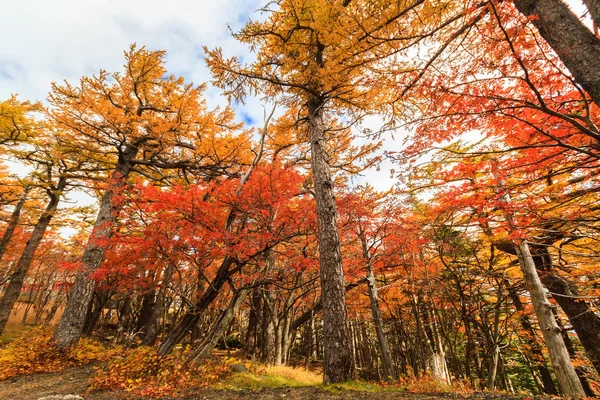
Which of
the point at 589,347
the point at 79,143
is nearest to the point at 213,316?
the point at 79,143

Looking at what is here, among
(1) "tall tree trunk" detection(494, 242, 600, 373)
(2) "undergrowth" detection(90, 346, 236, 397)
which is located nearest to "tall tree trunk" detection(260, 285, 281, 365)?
(2) "undergrowth" detection(90, 346, 236, 397)

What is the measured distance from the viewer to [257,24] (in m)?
5.41

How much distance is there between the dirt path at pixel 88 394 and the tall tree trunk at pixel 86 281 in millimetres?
1518

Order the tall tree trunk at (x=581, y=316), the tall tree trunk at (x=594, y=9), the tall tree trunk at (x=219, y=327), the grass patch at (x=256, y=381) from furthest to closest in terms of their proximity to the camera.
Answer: the tall tree trunk at (x=581, y=316), the tall tree trunk at (x=219, y=327), the grass patch at (x=256, y=381), the tall tree trunk at (x=594, y=9)

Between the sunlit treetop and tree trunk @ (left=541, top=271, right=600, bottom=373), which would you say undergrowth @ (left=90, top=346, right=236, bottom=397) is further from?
tree trunk @ (left=541, top=271, right=600, bottom=373)

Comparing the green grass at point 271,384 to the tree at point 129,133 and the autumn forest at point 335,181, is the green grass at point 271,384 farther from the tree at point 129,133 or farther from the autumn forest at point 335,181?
the tree at point 129,133

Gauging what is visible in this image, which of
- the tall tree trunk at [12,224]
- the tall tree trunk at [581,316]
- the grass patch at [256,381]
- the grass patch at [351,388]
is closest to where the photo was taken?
the grass patch at [351,388]

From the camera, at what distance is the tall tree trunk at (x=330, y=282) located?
4.21 meters

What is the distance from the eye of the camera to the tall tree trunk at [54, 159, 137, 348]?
23.8 ft

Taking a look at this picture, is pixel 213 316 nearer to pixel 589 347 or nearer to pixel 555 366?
pixel 555 366

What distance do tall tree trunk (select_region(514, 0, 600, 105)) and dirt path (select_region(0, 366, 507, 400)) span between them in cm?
402

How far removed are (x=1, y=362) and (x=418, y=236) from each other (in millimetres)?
12782

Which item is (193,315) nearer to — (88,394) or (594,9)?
(88,394)

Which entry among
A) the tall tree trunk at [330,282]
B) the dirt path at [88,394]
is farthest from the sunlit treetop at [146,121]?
the dirt path at [88,394]
